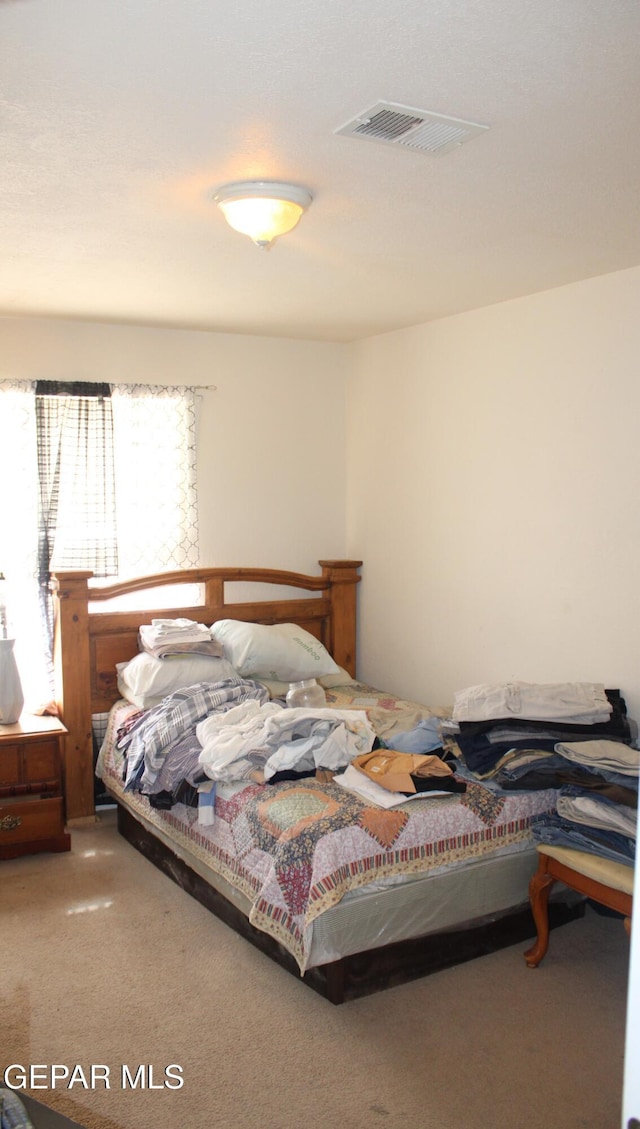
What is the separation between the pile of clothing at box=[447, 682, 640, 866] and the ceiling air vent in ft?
6.02

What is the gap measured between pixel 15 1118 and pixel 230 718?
2.37 metres

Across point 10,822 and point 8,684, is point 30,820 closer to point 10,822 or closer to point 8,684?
point 10,822

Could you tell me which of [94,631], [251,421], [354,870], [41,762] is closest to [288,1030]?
[354,870]

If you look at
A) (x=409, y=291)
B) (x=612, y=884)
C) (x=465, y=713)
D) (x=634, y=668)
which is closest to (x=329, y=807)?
(x=465, y=713)

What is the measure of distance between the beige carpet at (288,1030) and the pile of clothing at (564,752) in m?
0.49

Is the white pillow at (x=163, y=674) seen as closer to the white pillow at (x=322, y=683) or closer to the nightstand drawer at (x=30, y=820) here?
the white pillow at (x=322, y=683)

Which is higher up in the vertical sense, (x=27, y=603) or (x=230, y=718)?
(x=27, y=603)

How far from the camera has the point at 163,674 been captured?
13.0 feet

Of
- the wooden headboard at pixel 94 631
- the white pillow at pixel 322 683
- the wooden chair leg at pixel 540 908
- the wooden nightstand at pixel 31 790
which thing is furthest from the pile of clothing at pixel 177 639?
the wooden chair leg at pixel 540 908

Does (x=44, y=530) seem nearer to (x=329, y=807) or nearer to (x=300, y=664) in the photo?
(x=300, y=664)

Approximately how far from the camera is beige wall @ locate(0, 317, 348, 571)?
4348 millimetres

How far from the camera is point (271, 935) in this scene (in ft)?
8.86

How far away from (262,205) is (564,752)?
194 centimetres

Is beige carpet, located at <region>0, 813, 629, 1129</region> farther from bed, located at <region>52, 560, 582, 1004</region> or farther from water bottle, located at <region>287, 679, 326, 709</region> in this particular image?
water bottle, located at <region>287, 679, 326, 709</region>
